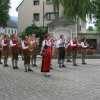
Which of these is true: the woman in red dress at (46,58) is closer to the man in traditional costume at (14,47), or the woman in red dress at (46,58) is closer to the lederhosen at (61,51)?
the man in traditional costume at (14,47)

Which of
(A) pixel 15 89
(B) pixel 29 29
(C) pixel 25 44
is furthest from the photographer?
(B) pixel 29 29

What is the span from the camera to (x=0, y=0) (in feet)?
252

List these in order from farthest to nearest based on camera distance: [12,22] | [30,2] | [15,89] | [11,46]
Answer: [12,22] → [30,2] → [11,46] → [15,89]

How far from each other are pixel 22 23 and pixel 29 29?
24639mm

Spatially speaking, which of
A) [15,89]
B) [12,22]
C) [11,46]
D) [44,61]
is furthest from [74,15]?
[12,22]

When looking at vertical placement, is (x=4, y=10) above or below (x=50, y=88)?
above

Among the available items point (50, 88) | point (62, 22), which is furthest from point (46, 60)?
point (62, 22)

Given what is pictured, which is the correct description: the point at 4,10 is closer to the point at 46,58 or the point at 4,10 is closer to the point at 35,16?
the point at 35,16

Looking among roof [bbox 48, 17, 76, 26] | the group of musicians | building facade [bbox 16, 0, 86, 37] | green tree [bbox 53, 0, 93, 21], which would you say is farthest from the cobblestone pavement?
building facade [bbox 16, 0, 86, 37]

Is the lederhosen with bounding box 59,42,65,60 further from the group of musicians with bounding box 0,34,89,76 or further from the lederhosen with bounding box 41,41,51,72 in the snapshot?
the lederhosen with bounding box 41,41,51,72

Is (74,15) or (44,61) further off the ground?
(74,15)

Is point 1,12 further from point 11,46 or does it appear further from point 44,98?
point 44,98

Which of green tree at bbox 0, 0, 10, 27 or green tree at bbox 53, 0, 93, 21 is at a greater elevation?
green tree at bbox 0, 0, 10, 27

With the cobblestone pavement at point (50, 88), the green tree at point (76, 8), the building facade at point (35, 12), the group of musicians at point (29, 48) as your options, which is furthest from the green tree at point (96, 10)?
the cobblestone pavement at point (50, 88)
